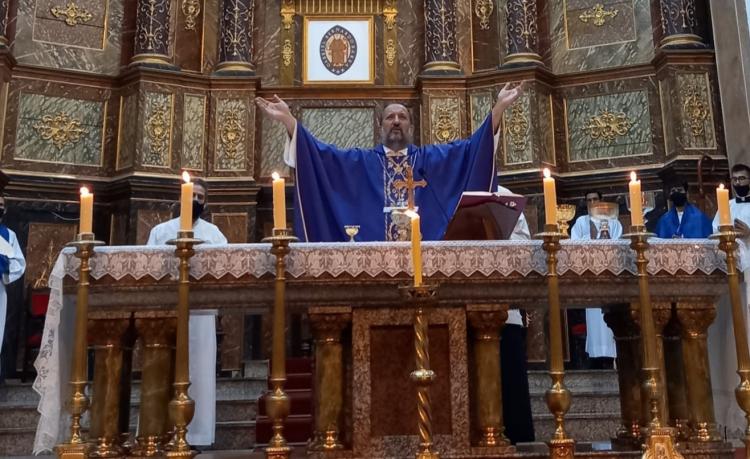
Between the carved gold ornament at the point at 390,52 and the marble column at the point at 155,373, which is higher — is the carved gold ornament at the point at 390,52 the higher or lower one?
the higher one

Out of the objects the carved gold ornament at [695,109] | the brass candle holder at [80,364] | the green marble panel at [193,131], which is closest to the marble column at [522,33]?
the carved gold ornament at [695,109]

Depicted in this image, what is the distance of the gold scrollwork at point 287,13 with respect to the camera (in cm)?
1141

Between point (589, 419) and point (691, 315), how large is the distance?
3.40 metres

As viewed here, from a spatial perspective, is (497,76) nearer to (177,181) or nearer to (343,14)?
(343,14)

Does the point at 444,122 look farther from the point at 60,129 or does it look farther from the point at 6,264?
the point at 6,264

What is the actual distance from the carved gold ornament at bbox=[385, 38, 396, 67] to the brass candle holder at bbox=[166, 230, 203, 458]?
24.5ft

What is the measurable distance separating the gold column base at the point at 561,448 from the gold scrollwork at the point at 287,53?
8159 millimetres

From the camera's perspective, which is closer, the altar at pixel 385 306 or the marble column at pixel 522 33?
the altar at pixel 385 306

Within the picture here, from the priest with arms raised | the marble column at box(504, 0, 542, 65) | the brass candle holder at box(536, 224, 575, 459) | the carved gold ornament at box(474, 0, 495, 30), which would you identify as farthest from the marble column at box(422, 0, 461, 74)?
the brass candle holder at box(536, 224, 575, 459)

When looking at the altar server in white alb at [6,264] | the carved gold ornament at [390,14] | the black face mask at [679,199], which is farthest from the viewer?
the carved gold ornament at [390,14]

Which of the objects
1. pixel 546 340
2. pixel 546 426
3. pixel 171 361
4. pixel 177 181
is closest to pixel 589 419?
pixel 546 426

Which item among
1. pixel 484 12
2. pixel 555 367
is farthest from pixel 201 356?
pixel 484 12

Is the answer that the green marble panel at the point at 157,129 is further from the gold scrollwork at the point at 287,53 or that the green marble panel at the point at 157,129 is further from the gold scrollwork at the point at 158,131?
the gold scrollwork at the point at 287,53

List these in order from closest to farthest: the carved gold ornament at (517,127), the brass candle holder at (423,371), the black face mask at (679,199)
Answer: the brass candle holder at (423,371) < the black face mask at (679,199) < the carved gold ornament at (517,127)
